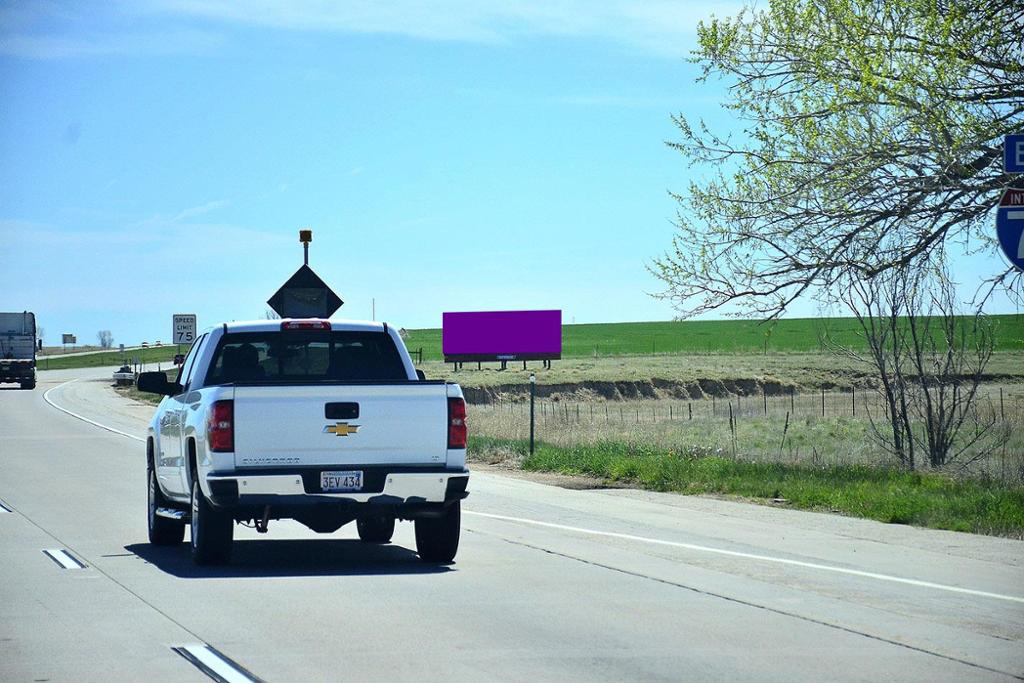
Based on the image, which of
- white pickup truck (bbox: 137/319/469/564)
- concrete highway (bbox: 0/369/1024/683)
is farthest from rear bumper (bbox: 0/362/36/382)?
white pickup truck (bbox: 137/319/469/564)

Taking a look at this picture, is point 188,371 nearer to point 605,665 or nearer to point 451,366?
point 605,665

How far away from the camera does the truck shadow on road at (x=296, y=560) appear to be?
12.7 meters

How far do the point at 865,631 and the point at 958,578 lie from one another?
2924 mm

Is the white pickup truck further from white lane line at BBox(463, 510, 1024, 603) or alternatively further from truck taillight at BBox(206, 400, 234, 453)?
white lane line at BBox(463, 510, 1024, 603)

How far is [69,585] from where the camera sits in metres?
11.7

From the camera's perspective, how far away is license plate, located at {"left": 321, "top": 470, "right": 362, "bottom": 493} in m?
12.4

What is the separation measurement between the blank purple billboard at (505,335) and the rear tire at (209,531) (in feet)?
254

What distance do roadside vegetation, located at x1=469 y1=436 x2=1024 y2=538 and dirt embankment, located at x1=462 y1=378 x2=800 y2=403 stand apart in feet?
134

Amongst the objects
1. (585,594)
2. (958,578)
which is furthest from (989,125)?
(585,594)

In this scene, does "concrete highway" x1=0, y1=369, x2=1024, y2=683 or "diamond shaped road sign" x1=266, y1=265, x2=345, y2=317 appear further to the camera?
"diamond shaped road sign" x1=266, y1=265, x2=345, y2=317

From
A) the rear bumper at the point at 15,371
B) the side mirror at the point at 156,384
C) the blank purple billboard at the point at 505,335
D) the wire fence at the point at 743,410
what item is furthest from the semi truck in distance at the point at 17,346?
the side mirror at the point at 156,384

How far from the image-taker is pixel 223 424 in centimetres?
1218

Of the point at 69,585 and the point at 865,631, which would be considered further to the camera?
the point at 69,585

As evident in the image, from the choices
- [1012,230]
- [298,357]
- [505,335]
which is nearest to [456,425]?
[298,357]
